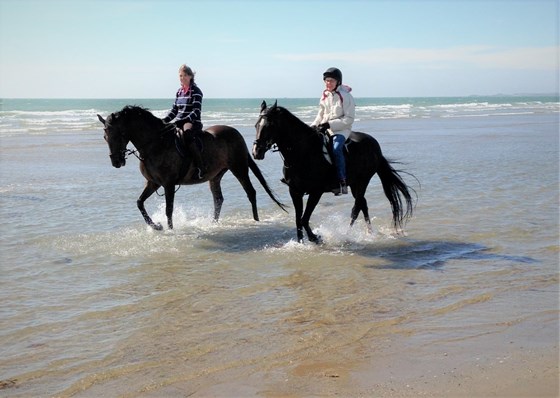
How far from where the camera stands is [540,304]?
536cm

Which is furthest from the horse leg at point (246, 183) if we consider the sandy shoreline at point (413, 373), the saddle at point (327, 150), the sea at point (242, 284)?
the sandy shoreline at point (413, 373)

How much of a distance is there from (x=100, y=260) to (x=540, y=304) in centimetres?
475

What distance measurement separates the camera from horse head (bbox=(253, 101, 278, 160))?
725 centimetres

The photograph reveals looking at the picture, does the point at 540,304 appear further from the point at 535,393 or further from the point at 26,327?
the point at 26,327

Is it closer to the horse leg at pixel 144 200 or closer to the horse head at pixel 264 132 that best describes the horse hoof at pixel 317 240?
the horse head at pixel 264 132

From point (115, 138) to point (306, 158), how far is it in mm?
2739

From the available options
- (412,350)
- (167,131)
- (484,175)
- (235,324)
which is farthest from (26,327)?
(484,175)

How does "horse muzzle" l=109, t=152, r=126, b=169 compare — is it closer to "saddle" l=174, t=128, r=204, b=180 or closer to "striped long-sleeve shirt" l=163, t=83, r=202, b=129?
"saddle" l=174, t=128, r=204, b=180

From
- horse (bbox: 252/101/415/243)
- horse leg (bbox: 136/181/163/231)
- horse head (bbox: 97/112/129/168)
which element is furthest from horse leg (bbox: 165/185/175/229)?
horse (bbox: 252/101/415/243)

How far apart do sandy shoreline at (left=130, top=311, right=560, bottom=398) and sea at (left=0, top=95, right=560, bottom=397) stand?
0.06 m

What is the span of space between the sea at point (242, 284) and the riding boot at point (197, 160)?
74 cm

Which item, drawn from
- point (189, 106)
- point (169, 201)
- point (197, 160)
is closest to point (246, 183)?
point (197, 160)

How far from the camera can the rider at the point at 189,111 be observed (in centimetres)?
897

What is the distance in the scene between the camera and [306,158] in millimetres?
7742
